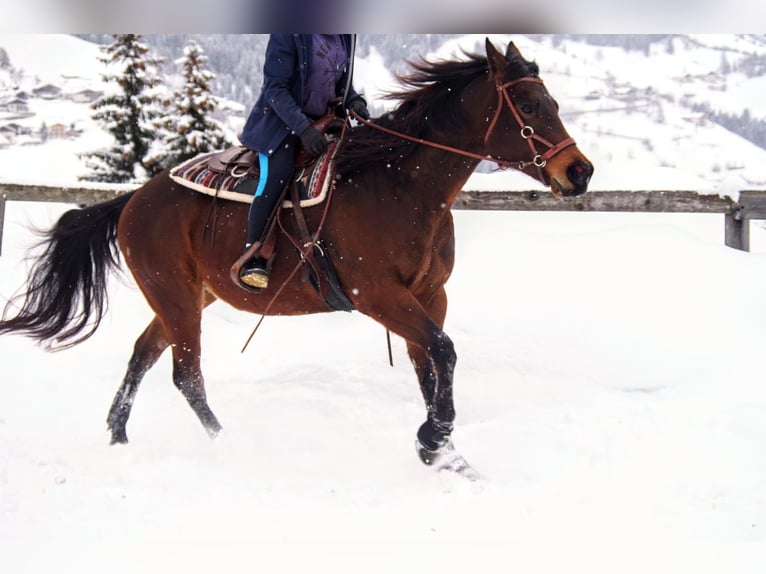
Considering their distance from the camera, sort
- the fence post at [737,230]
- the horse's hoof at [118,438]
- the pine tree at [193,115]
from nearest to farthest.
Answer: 1. the horse's hoof at [118,438]
2. the fence post at [737,230]
3. the pine tree at [193,115]

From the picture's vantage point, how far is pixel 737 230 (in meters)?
7.75

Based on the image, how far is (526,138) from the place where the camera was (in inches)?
Result: 141

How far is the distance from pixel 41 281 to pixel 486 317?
13.1 ft

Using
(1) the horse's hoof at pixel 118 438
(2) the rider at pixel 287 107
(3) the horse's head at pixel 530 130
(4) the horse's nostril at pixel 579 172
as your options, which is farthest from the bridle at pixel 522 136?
(1) the horse's hoof at pixel 118 438

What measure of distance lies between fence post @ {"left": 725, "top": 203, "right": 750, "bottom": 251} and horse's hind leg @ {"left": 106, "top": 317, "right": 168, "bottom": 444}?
20.6ft

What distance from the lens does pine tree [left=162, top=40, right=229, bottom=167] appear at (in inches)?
610

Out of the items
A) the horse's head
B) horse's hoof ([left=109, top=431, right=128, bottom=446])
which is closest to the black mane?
the horse's head

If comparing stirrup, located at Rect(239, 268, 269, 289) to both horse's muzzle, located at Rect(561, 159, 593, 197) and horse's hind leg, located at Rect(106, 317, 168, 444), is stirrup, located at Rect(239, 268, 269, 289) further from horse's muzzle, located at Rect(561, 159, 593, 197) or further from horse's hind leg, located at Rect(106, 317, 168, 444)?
horse's muzzle, located at Rect(561, 159, 593, 197)

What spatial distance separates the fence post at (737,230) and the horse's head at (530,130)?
16.5 feet

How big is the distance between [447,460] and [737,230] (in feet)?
18.2

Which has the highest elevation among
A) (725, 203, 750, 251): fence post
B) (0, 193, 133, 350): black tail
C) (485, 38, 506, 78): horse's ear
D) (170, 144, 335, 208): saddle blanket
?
(485, 38, 506, 78): horse's ear

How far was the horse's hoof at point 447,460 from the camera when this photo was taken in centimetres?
386

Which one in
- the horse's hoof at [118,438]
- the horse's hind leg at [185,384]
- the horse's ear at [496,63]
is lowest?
the horse's hoof at [118,438]

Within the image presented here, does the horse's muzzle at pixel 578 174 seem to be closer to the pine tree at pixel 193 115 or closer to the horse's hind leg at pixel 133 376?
the horse's hind leg at pixel 133 376
